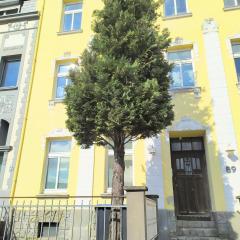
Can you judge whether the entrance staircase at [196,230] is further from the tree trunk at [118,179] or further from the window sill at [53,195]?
the window sill at [53,195]

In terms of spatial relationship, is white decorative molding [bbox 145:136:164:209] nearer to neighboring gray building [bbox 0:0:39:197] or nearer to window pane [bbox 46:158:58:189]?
window pane [bbox 46:158:58:189]

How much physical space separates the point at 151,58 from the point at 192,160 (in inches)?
173

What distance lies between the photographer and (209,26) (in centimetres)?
1080

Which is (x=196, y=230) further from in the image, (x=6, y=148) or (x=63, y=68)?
(x=63, y=68)

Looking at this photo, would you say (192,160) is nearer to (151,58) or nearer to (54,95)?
(151,58)

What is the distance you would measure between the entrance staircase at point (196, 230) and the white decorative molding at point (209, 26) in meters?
6.95

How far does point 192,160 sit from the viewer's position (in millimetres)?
9594

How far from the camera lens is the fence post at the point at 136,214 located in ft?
16.3

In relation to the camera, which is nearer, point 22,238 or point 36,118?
point 22,238

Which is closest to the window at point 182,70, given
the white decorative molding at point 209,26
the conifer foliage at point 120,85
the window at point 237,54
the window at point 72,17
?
the white decorative molding at point 209,26

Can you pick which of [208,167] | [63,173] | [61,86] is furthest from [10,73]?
[208,167]

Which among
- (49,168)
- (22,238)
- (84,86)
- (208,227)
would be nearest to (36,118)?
(49,168)

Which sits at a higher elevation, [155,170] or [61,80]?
[61,80]

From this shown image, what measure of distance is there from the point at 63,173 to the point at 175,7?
820 cm
